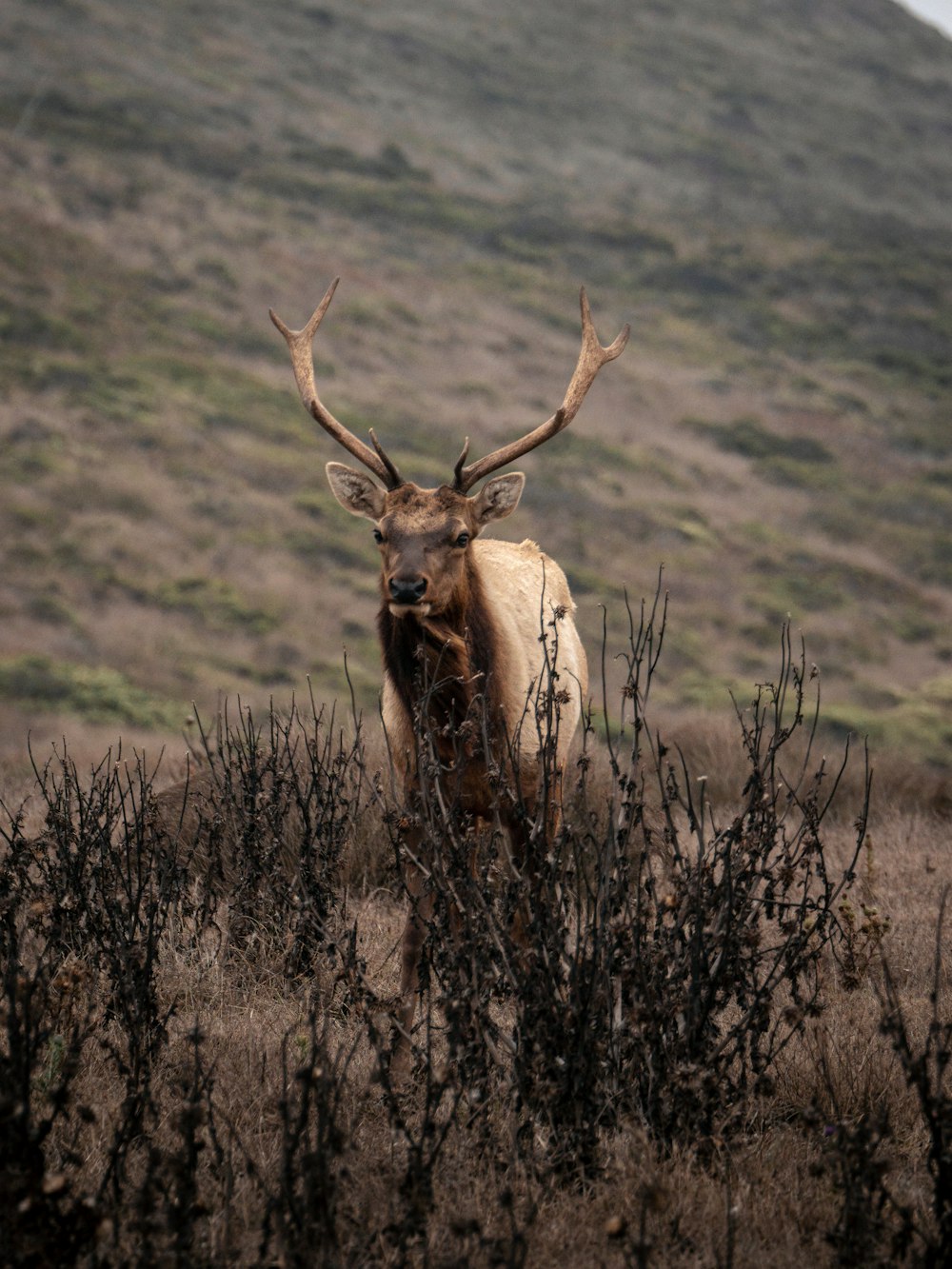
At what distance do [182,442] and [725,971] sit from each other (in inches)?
847

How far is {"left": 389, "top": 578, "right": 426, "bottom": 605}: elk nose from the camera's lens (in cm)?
450

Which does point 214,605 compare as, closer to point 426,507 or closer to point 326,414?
point 326,414

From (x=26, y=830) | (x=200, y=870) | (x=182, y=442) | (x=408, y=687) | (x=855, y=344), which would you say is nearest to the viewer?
(x=408, y=687)

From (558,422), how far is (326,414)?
3.40ft

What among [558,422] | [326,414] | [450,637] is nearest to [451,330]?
[326,414]

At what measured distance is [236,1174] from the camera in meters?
3.08

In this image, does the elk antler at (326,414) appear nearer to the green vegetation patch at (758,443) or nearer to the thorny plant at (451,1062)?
the thorny plant at (451,1062)

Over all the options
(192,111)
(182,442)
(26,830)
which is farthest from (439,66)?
(26,830)

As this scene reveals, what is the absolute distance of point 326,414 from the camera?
557cm

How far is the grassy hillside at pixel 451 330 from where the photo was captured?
19.2 metres

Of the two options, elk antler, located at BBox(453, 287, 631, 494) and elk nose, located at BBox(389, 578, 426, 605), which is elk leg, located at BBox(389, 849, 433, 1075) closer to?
elk nose, located at BBox(389, 578, 426, 605)

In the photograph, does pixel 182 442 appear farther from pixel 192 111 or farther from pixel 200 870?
pixel 192 111

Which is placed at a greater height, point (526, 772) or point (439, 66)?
point (439, 66)

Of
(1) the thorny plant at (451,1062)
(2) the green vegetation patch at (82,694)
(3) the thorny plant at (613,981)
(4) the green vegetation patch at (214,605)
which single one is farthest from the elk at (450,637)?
(4) the green vegetation patch at (214,605)
